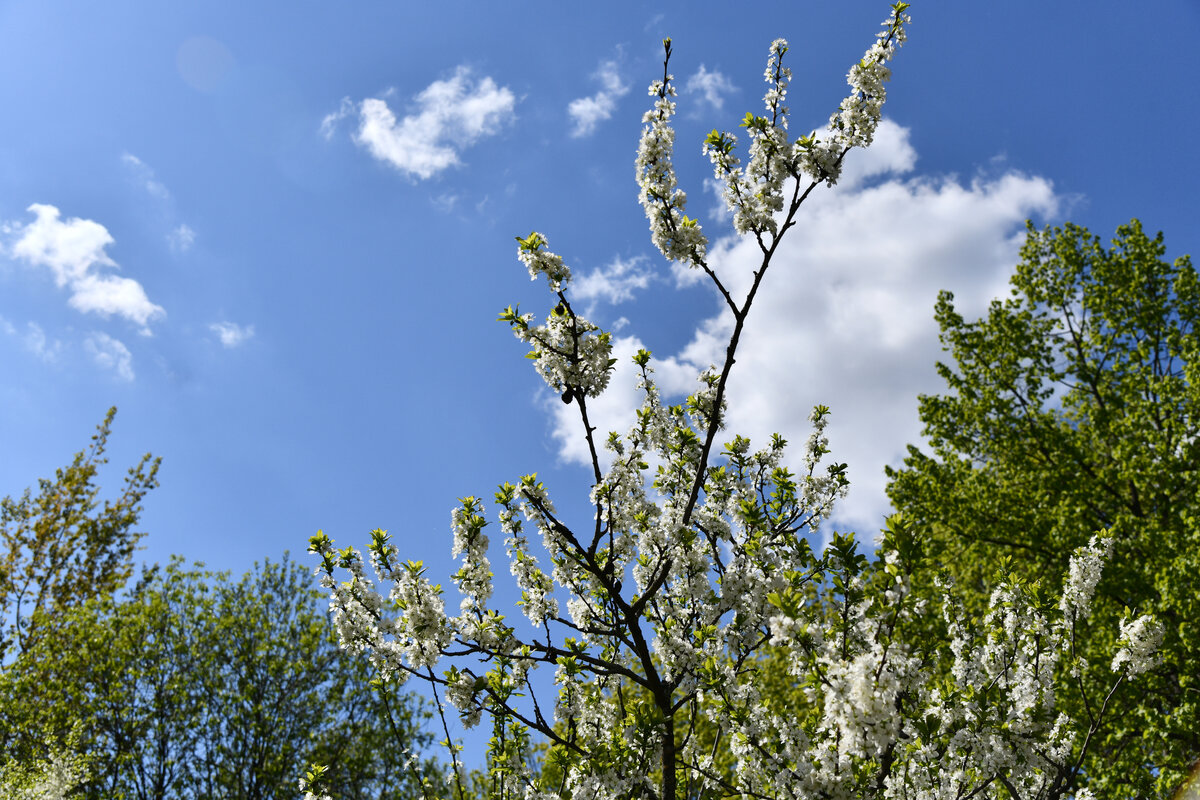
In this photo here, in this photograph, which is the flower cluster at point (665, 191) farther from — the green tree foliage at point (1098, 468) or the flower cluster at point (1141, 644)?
the green tree foliage at point (1098, 468)

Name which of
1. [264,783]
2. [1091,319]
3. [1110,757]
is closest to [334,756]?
[264,783]

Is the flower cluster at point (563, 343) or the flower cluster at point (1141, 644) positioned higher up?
the flower cluster at point (563, 343)

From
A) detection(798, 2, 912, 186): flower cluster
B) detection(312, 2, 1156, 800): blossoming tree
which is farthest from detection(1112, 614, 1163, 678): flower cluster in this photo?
detection(798, 2, 912, 186): flower cluster

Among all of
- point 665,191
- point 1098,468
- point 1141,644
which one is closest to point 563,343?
point 665,191

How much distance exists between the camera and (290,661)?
57.6 ft

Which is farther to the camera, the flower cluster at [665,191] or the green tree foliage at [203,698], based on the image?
the green tree foliage at [203,698]

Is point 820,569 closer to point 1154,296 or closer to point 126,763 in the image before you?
point 1154,296

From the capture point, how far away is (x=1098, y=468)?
14.2m

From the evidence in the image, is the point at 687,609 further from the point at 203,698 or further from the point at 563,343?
the point at 203,698

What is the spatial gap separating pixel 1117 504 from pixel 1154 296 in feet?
14.7

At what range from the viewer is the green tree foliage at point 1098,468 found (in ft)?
37.2

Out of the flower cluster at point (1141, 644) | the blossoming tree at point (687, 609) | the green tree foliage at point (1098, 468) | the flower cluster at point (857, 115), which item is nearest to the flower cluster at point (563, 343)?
the blossoming tree at point (687, 609)

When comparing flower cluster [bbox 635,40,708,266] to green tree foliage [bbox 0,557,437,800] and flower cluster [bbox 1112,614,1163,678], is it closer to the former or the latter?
flower cluster [bbox 1112,614,1163,678]

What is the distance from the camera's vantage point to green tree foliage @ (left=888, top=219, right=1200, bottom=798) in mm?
11352
